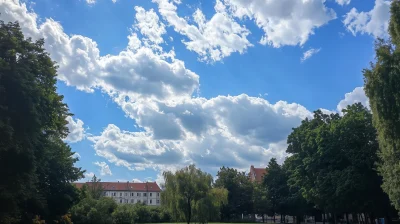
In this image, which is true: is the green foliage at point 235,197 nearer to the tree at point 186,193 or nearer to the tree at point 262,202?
the tree at point 262,202

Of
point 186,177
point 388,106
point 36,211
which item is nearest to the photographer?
point 388,106

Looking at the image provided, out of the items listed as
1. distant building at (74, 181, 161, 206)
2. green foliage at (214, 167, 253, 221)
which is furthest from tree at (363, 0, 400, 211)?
distant building at (74, 181, 161, 206)

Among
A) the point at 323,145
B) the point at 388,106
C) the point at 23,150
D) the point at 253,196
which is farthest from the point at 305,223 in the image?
the point at 23,150

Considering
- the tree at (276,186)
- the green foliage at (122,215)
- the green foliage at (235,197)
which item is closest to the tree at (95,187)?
the green foliage at (122,215)

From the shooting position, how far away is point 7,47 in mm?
20109

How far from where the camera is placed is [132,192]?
137 metres

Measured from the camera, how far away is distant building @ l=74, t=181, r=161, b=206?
13475cm

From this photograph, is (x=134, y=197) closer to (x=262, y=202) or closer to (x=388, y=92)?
(x=262, y=202)

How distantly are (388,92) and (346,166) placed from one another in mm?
18293

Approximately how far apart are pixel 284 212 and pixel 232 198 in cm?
1468

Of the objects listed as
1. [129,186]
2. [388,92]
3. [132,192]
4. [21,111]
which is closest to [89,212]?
[21,111]

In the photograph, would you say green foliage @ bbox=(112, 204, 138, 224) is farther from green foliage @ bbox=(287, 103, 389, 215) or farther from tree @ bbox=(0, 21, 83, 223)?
tree @ bbox=(0, 21, 83, 223)

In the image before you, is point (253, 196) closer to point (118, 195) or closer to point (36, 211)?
point (36, 211)

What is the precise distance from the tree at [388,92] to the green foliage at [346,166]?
11753mm
